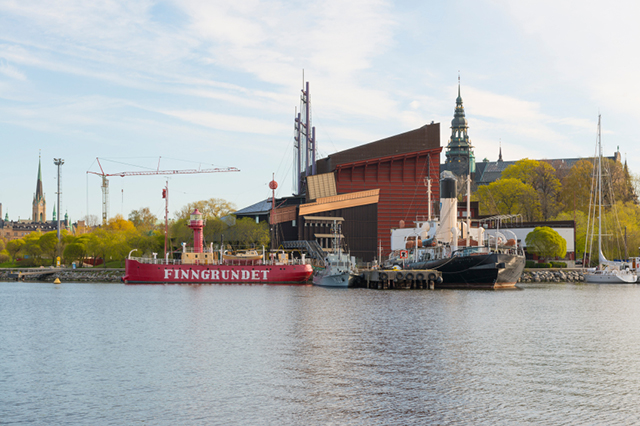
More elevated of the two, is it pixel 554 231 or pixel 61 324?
pixel 554 231

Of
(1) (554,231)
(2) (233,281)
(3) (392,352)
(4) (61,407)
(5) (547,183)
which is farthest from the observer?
(5) (547,183)

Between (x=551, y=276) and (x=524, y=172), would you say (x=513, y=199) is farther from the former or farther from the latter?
(x=551, y=276)

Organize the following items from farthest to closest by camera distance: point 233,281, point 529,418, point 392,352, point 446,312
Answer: point 233,281 → point 446,312 → point 392,352 → point 529,418

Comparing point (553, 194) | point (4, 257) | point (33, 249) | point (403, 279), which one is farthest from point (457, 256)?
point (4, 257)

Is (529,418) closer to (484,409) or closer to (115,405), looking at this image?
(484,409)

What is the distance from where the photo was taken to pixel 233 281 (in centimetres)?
9762

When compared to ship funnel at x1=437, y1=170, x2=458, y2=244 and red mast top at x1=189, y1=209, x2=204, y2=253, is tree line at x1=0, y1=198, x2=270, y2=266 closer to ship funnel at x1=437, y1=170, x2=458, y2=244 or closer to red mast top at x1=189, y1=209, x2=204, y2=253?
red mast top at x1=189, y1=209, x2=204, y2=253

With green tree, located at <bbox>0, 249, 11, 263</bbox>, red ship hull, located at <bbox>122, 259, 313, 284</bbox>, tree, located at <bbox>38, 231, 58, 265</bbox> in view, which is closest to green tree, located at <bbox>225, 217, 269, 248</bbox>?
red ship hull, located at <bbox>122, 259, 313, 284</bbox>

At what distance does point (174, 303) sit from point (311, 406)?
134 ft

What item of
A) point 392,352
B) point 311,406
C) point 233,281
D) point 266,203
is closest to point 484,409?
point 311,406

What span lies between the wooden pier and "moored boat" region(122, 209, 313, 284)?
1514 cm

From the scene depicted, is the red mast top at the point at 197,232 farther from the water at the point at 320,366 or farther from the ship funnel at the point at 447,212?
Answer: the water at the point at 320,366

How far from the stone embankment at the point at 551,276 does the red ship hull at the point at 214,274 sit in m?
36.9

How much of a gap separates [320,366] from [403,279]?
176 feet
